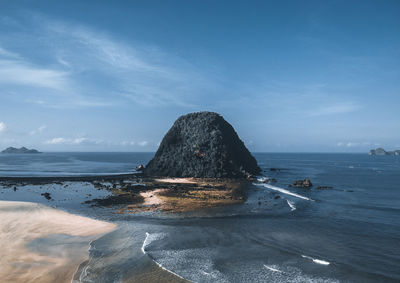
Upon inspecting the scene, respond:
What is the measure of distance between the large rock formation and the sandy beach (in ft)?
159

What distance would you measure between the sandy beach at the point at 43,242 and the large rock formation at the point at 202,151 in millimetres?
48496

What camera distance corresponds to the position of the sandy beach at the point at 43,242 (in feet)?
52.9

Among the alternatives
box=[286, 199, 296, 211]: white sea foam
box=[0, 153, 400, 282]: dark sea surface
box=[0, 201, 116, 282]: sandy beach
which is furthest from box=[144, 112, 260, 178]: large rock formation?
box=[0, 201, 116, 282]: sandy beach

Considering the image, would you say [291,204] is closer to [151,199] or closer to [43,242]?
[151,199]

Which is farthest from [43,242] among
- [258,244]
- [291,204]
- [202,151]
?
[202,151]

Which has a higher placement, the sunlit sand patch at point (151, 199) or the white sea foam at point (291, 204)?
the sunlit sand patch at point (151, 199)

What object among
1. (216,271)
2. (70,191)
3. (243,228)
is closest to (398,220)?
(243,228)

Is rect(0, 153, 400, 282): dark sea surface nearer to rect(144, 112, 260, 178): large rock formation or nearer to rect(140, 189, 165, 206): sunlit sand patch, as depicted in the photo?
rect(140, 189, 165, 206): sunlit sand patch

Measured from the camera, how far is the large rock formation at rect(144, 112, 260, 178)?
254ft

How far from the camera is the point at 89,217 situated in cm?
3078

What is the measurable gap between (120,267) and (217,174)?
59069 mm

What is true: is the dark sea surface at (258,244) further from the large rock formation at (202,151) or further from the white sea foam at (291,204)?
the large rock formation at (202,151)

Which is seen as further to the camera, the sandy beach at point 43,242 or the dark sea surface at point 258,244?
the dark sea surface at point 258,244

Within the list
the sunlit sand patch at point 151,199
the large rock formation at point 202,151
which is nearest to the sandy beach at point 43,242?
the sunlit sand patch at point 151,199
